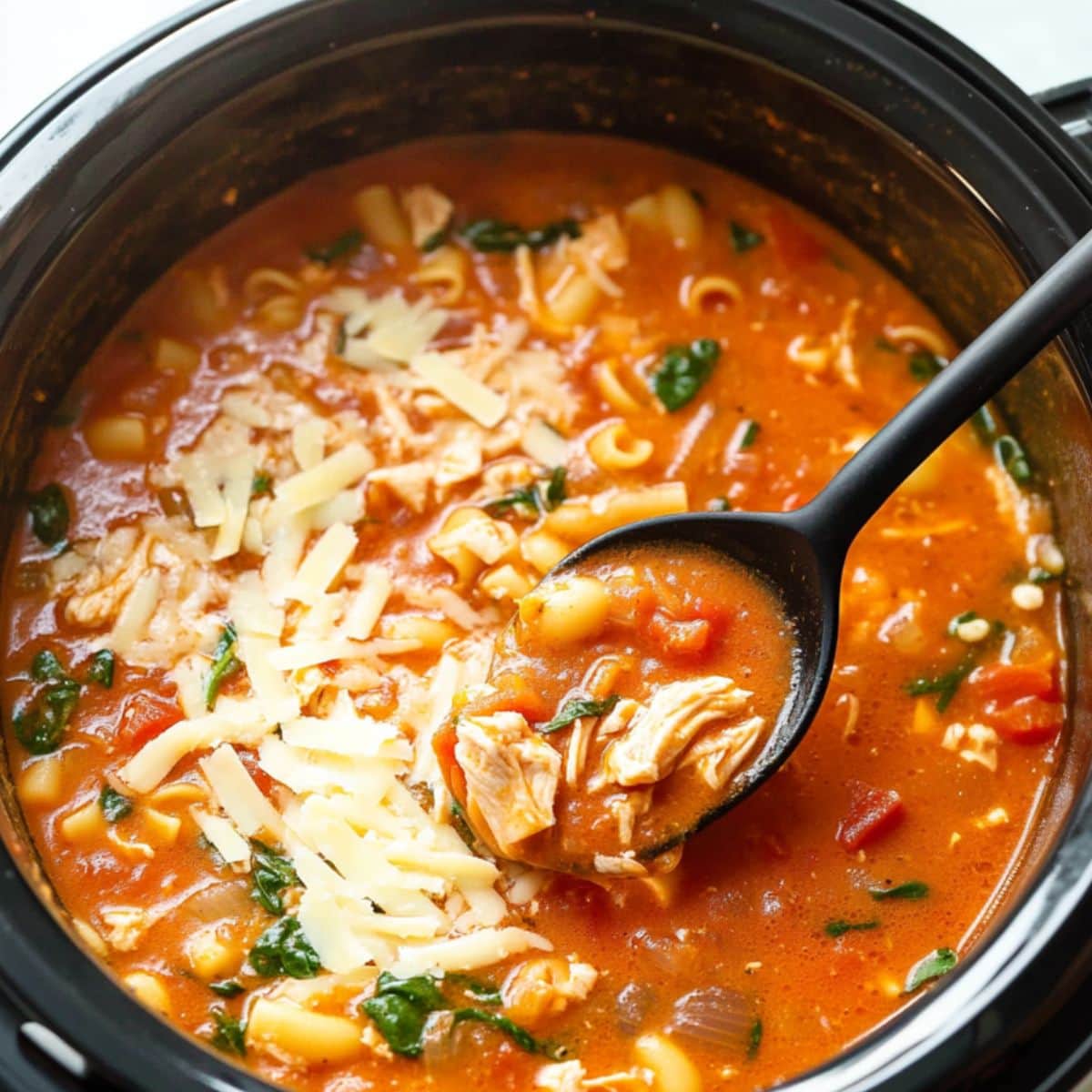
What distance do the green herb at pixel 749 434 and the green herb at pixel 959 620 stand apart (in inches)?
23.8

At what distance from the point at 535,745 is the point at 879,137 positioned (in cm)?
152

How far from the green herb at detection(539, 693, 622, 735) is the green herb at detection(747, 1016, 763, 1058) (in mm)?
653

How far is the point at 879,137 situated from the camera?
118 inches

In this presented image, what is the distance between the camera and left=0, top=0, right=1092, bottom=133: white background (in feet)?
11.3

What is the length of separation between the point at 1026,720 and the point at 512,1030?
1242 mm

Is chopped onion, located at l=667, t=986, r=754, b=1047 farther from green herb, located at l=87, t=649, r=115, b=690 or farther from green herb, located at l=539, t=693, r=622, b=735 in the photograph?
green herb, located at l=87, t=649, r=115, b=690

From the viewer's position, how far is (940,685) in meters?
2.93

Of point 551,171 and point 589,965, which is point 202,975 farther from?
point 551,171

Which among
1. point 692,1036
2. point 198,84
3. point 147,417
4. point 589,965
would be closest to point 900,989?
point 692,1036

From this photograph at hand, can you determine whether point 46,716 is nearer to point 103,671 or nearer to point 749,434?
point 103,671

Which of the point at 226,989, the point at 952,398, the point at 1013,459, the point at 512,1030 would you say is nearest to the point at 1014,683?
the point at 1013,459

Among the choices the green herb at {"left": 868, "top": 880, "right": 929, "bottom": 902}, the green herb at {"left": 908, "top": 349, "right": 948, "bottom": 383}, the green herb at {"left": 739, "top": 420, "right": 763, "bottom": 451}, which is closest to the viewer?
the green herb at {"left": 868, "top": 880, "right": 929, "bottom": 902}

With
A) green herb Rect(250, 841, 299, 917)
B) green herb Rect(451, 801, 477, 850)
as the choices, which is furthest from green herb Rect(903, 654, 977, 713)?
green herb Rect(250, 841, 299, 917)

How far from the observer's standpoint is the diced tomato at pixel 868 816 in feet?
9.08
